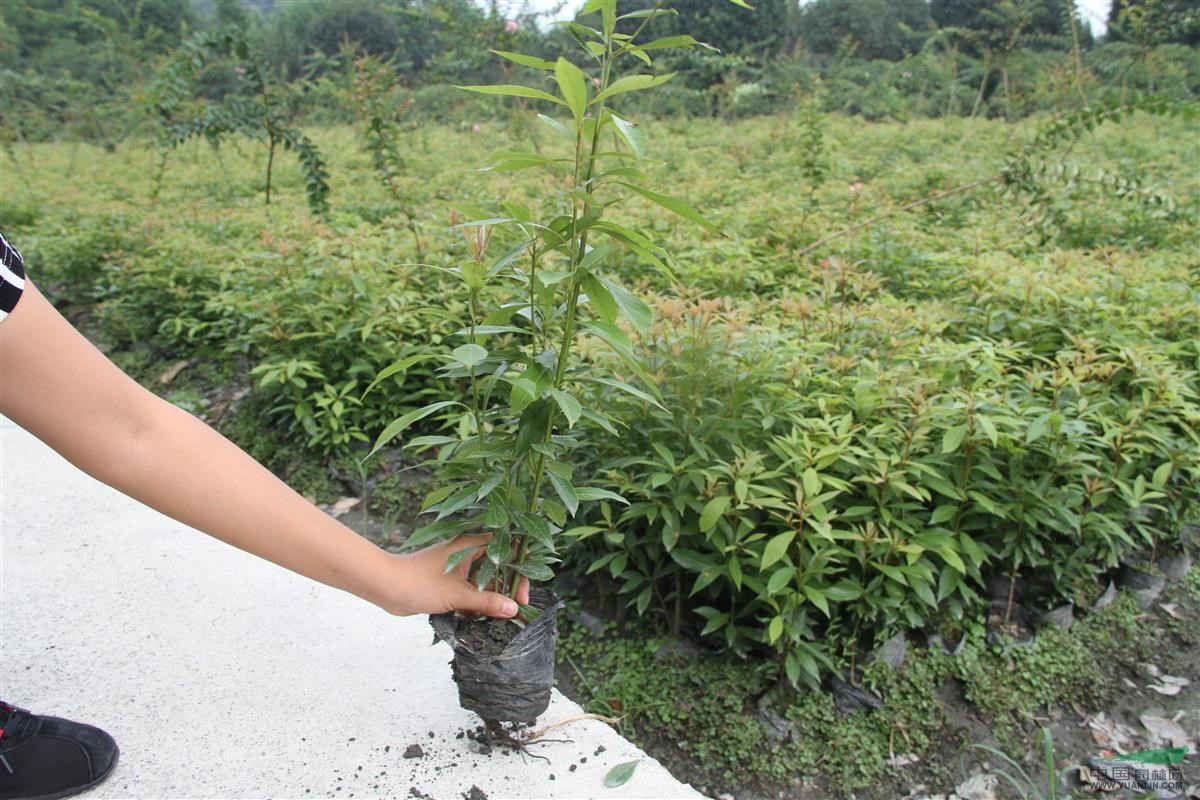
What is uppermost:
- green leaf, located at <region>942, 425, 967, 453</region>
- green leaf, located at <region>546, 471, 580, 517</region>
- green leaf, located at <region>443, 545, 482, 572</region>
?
green leaf, located at <region>546, 471, 580, 517</region>

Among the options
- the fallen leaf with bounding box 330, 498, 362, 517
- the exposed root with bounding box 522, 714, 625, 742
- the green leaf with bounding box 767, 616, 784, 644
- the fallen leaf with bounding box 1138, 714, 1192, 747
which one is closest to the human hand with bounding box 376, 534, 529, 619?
the exposed root with bounding box 522, 714, 625, 742

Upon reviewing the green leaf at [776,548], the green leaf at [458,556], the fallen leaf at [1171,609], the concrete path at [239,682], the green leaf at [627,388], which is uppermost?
the green leaf at [627,388]

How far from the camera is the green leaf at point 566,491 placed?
1.39m

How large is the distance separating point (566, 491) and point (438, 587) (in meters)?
0.27

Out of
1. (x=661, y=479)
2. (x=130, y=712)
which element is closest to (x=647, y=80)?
(x=661, y=479)

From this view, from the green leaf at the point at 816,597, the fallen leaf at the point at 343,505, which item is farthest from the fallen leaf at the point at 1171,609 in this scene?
the fallen leaf at the point at 343,505

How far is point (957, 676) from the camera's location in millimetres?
2113

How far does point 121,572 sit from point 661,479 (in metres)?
1.50

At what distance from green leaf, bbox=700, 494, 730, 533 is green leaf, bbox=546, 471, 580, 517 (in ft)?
1.85

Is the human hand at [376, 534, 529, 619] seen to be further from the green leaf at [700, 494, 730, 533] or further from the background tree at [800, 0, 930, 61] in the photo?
the background tree at [800, 0, 930, 61]

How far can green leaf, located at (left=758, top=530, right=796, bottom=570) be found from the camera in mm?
1871

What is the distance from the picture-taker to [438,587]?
1412mm

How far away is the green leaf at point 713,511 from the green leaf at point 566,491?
1.85 ft

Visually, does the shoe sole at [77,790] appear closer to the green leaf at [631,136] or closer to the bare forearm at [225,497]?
the bare forearm at [225,497]
